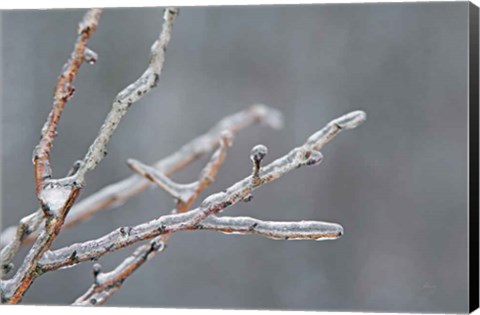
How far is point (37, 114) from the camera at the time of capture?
2.35 meters

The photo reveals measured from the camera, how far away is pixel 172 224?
966 mm

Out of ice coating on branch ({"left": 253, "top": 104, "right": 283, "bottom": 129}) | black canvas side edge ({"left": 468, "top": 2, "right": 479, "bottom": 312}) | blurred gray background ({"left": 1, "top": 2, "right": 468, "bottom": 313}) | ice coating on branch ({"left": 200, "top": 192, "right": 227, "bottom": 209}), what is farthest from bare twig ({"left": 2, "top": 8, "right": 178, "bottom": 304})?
ice coating on branch ({"left": 253, "top": 104, "right": 283, "bottom": 129})

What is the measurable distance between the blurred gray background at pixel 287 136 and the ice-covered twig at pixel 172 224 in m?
0.94

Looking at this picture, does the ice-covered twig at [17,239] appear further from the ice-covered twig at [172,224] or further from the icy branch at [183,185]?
the icy branch at [183,185]

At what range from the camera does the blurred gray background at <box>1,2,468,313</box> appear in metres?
2.13

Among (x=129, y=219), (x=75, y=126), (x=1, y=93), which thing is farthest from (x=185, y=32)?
(x=1, y=93)

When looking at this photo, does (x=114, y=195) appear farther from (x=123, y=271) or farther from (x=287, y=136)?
(x=287, y=136)

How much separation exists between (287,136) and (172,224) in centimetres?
177

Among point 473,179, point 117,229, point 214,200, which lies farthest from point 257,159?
point 473,179

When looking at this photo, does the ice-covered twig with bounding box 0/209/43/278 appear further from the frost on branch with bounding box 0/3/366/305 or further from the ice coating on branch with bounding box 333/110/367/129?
the ice coating on branch with bounding box 333/110/367/129

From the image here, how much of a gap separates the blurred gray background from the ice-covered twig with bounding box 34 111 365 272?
3.09ft

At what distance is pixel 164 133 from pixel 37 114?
1.80 ft

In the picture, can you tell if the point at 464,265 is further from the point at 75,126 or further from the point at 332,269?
the point at 75,126

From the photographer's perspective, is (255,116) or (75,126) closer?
(255,116)
